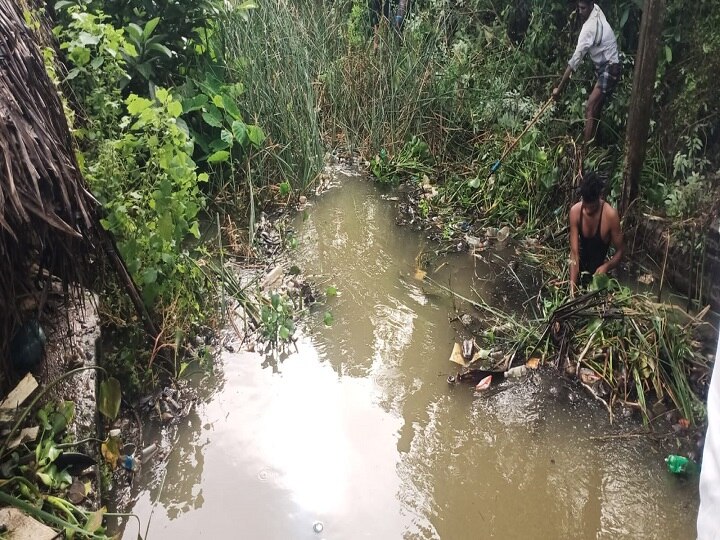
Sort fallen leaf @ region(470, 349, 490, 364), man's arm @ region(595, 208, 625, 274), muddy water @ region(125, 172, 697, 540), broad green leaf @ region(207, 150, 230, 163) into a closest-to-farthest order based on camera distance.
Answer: muddy water @ region(125, 172, 697, 540)
fallen leaf @ region(470, 349, 490, 364)
man's arm @ region(595, 208, 625, 274)
broad green leaf @ region(207, 150, 230, 163)

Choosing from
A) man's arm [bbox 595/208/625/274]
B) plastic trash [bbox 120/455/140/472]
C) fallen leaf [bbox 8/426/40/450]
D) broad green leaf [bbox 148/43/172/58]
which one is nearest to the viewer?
fallen leaf [bbox 8/426/40/450]

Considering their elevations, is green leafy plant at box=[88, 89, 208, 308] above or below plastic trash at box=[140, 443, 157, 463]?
above

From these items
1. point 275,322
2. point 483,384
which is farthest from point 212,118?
point 483,384

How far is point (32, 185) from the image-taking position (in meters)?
1.96

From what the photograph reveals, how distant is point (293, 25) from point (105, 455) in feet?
14.4

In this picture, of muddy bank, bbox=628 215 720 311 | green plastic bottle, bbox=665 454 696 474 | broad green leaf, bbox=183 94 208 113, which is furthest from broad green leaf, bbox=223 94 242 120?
green plastic bottle, bbox=665 454 696 474

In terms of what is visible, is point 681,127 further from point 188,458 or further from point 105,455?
point 105,455

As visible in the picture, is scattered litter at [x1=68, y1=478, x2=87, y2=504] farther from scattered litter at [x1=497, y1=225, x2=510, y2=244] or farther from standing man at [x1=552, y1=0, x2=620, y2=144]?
standing man at [x1=552, y1=0, x2=620, y2=144]

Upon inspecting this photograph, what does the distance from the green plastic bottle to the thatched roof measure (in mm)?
2694

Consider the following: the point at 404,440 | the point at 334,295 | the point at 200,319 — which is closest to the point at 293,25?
the point at 334,295

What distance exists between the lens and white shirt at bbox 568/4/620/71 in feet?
13.3

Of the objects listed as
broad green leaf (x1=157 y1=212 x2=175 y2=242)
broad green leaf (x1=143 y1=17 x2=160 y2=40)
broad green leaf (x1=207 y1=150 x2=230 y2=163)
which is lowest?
broad green leaf (x1=207 y1=150 x2=230 y2=163)

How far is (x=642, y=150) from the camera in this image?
3643mm

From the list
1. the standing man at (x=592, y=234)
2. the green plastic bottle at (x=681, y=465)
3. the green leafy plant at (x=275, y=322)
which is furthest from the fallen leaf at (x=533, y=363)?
the green leafy plant at (x=275, y=322)
